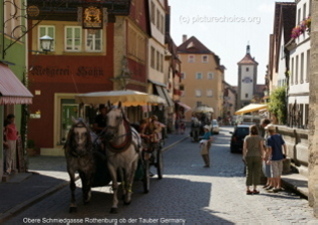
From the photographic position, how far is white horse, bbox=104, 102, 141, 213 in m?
11.7

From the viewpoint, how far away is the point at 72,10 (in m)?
27.8

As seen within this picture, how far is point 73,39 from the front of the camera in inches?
1110

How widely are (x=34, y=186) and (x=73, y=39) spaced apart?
13938 millimetres

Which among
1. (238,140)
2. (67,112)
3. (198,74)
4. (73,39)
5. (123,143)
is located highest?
(198,74)

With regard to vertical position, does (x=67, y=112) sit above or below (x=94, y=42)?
below

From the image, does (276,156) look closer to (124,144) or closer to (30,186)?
(124,144)

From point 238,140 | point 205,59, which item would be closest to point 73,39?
point 238,140

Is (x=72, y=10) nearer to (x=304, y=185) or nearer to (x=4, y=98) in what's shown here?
(x=4, y=98)

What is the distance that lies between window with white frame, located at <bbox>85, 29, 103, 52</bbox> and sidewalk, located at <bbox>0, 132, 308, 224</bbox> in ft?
28.8

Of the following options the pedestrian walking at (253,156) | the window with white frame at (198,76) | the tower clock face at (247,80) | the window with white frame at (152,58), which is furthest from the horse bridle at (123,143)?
the tower clock face at (247,80)

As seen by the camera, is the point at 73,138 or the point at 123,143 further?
the point at 123,143

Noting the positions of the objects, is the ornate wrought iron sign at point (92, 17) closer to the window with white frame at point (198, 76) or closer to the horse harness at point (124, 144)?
the horse harness at point (124, 144)

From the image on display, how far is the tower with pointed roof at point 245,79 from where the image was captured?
14888cm

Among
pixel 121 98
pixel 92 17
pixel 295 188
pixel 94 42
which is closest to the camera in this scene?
pixel 295 188
